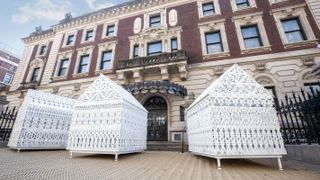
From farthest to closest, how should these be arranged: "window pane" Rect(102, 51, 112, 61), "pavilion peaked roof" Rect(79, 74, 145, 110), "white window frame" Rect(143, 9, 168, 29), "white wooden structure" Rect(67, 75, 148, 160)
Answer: "window pane" Rect(102, 51, 112, 61) → "white window frame" Rect(143, 9, 168, 29) → "pavilion peaked roof" Rect(79, 74, 145, 110) → "white wooden structure" Rect(67, 75, 148, 160)

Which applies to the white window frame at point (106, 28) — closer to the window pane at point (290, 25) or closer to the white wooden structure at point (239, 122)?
the window pane at point (290, 25)

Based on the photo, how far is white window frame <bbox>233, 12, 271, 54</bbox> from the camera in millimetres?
11453

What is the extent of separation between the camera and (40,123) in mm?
7535

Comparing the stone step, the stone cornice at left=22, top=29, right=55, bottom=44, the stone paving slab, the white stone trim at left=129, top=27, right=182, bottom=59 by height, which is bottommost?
the stone paving slab

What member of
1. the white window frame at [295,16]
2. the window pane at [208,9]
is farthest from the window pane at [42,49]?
the white window frame at [295,16]

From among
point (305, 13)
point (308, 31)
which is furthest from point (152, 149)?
point (305, 13)

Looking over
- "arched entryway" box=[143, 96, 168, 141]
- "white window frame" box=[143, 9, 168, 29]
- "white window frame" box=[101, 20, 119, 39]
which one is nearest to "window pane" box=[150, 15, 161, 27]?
"white window frame" box=[143, 9, 168, 29]

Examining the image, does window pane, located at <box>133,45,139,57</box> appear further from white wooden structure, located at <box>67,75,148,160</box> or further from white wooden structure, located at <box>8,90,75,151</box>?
white wooden structure, located at <box>67,75,148,160</box>

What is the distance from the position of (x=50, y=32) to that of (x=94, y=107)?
1942 cm

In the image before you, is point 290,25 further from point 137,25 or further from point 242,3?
point 137,25

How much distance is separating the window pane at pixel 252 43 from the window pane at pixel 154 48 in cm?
669

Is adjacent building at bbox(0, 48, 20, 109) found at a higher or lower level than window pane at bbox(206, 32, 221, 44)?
higher

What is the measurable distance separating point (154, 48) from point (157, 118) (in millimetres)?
6160

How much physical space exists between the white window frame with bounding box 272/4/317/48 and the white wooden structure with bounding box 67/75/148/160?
11.6 m
